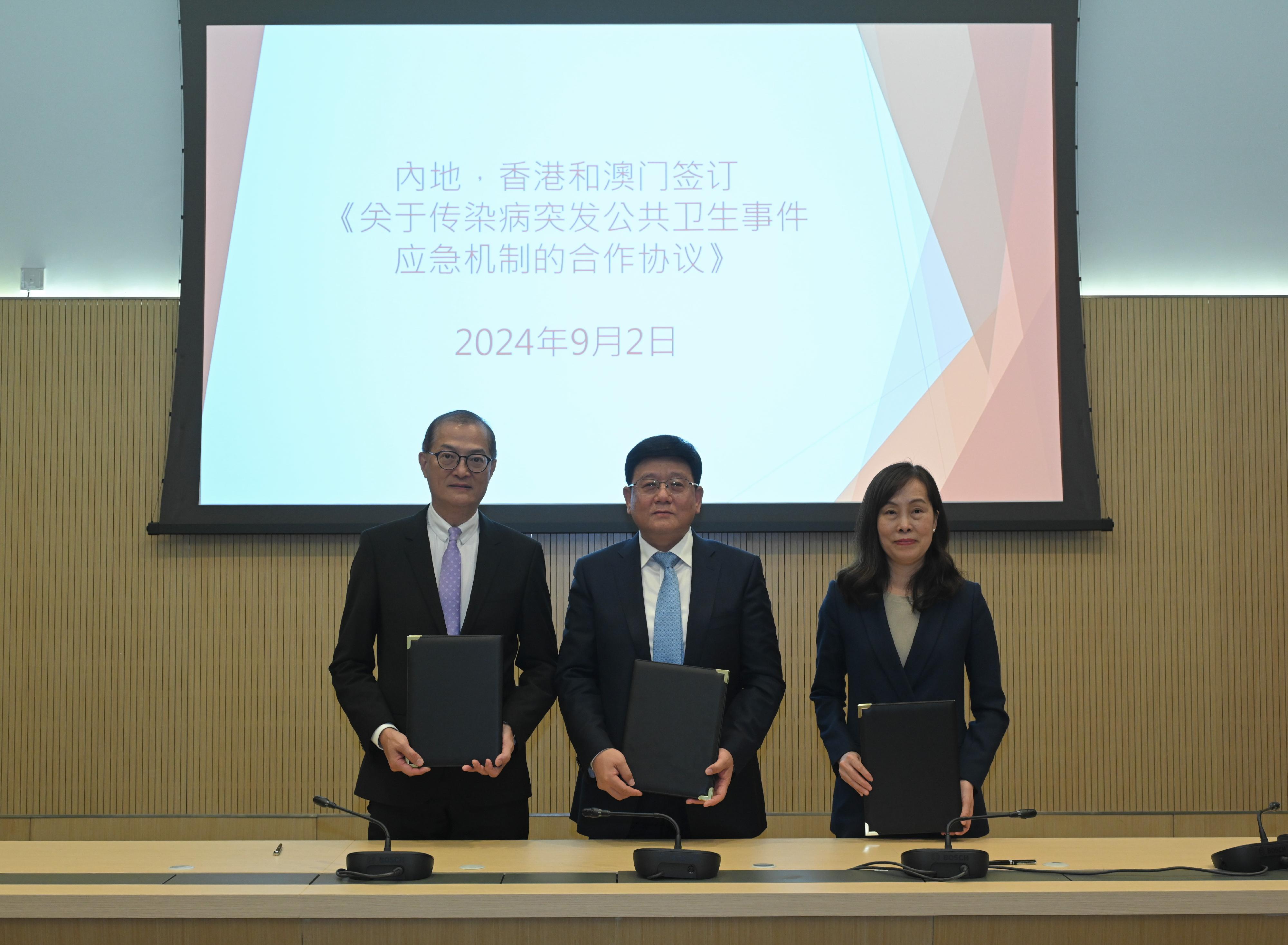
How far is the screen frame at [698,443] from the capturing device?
3408mm

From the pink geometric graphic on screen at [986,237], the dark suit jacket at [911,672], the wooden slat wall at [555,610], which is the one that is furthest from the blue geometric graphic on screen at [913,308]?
the dark suit jacket at [911,672]

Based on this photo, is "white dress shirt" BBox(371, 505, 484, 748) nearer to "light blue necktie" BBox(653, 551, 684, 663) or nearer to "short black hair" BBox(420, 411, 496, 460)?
"short black hair" BBox(420, 411, 496, 460)

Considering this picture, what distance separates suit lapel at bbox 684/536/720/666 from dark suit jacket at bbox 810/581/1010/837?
10.4 inches

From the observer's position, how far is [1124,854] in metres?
1.92

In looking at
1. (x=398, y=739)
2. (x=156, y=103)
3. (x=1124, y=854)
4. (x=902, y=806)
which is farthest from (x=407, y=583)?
(x=156, y=103)

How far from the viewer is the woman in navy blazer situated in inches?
85.1

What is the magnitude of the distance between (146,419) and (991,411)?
2955 millimetres

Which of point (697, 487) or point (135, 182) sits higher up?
point (135, 182)

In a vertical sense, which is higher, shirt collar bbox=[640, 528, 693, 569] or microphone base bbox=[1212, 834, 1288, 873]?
shirt collar bbox=[640, 528, 693, 569]

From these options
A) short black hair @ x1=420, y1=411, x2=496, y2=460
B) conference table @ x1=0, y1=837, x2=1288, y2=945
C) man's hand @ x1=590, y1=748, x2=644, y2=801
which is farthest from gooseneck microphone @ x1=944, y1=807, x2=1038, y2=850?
short black hair @ x1=420, y1=411, x2=496, y2=460

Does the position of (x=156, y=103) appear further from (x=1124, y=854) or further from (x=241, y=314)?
(x=1124, y=854)

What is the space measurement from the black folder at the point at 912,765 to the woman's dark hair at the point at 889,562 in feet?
1.19

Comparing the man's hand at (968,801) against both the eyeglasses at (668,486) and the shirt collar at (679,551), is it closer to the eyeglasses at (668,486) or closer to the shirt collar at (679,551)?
the shirt collar at (679,551)

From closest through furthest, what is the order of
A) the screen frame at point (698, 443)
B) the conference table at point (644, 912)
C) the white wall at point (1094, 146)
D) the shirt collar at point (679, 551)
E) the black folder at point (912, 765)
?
the conference table at point (644, 912), the black folder at point (912, 765), the shirt collar at point (679, 551), the screen frame at point (698, 443), the white wall at point (1094, 146)
